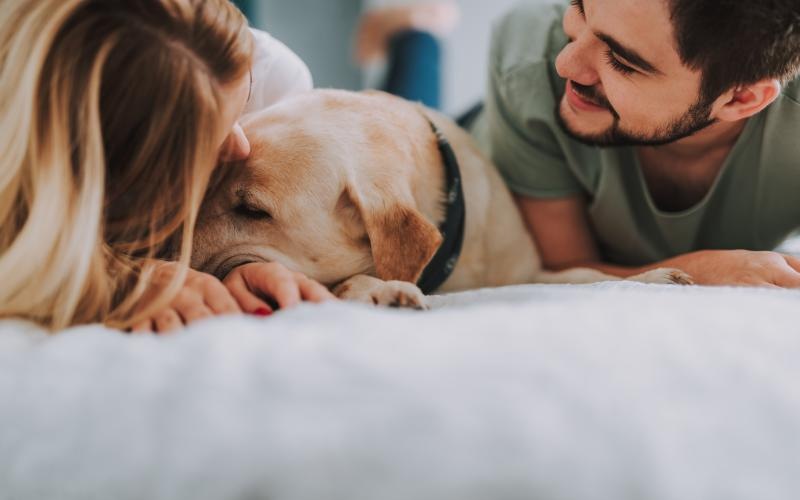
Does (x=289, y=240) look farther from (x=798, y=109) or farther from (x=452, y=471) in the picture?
(x=798, y=109)

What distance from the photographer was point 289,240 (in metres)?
1.29

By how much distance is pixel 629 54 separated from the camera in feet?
4.22

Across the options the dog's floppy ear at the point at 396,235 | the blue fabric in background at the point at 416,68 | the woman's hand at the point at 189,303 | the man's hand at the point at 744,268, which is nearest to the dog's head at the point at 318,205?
the dog's floppy ear at the point at 396,235

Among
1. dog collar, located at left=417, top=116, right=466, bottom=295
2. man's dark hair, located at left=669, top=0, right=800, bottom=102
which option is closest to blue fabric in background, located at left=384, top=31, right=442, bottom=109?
dog collar, located at left=417, top=116, right=466, bottom=295

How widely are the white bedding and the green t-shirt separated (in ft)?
3.26

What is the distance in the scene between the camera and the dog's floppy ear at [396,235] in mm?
1252

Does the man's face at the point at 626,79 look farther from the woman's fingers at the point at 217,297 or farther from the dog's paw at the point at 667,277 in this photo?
the woman's fingers at the point at 217,297

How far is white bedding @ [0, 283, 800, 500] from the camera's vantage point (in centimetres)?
54

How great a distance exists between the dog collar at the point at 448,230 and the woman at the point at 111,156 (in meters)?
0.40

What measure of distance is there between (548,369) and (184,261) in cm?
61

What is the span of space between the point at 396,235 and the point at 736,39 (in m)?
0.79

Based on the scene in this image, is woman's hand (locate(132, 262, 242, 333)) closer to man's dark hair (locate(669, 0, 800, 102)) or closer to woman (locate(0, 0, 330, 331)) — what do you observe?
woman (locate(0, 0, 330, 331))

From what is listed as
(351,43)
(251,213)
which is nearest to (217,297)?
(251,213)

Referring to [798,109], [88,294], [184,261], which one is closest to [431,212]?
[184,261]
